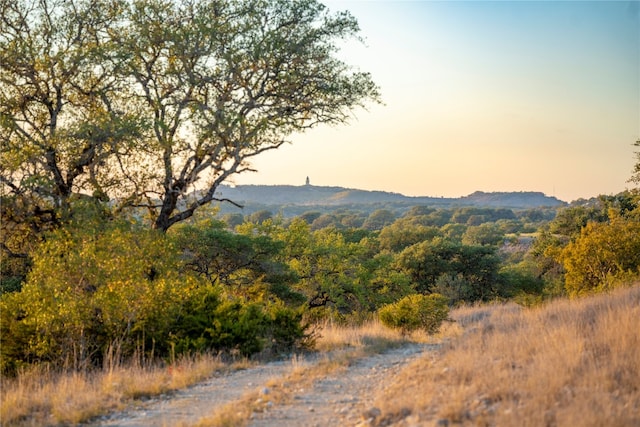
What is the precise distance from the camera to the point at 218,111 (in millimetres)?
15664

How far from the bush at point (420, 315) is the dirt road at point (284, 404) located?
185 inches

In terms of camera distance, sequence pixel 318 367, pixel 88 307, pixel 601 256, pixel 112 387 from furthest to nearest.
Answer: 1. pixel 601 256
2. pixel 88 307
3. pixel 318 367
4. pixel 112 387

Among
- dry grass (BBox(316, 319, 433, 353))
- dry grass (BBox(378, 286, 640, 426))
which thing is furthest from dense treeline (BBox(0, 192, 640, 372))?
dry grass (BBox(378, 286, 640, 426))

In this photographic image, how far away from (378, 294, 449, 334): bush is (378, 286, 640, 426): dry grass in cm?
440

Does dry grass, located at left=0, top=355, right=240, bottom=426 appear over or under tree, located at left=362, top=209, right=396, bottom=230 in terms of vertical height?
under

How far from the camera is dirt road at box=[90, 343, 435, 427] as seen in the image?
22.8ft

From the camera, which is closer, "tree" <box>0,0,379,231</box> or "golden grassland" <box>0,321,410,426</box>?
"golden grassland" <box>0,321,410,426</box>

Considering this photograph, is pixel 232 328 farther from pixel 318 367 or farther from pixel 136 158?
pixel 136 158

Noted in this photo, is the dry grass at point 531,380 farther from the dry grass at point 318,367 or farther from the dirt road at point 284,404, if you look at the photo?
the dry grass at point 318,367

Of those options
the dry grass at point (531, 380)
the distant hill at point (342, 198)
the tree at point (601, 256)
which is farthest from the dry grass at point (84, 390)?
the distant hill at point (342, 198)

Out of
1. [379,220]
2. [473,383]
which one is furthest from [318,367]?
[379,220]

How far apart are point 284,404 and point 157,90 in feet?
37.6

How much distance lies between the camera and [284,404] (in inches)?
299

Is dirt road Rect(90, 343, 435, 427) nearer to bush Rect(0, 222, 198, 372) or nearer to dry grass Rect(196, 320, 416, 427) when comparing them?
dry grass Rect(196, 320, 416, 427)
